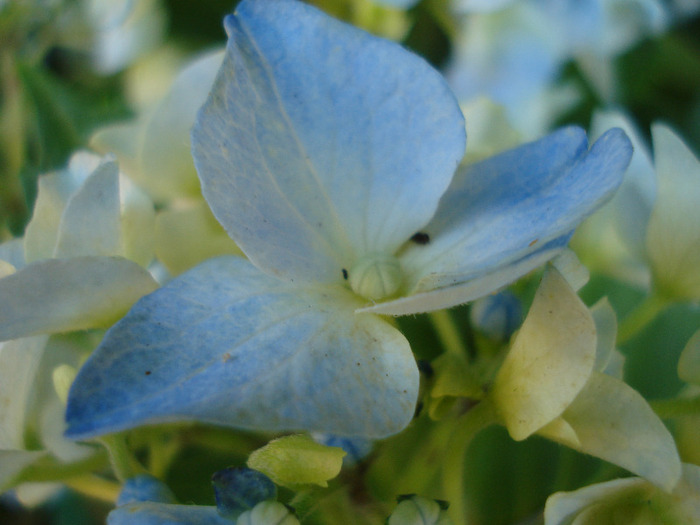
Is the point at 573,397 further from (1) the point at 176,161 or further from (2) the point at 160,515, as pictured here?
(1) the point at 176,161

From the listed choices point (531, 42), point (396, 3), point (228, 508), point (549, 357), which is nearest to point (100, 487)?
point (228, 508)

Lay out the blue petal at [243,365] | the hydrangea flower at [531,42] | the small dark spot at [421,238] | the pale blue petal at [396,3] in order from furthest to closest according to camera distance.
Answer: the hydrangea flower at [531,42] → the pale blue petal at [396,3] → the small dark spot at [421,238] → the blue petal at [243,365]

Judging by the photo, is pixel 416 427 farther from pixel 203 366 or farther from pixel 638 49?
pixel 638 49

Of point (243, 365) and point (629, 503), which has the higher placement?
point (243, 365)

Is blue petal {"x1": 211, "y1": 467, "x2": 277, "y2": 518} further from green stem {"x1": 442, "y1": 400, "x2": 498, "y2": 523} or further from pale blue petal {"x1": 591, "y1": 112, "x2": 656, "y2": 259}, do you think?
pale blue petal {"x1": 591, "y1": 112, "x2": 656, "y2": 259}

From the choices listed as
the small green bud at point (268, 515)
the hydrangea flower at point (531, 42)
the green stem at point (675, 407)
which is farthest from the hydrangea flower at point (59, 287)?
the hydrangea flower at point (531, 42)

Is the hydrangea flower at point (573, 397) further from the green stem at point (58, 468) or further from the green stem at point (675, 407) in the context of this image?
the green stem at point (58, 468)
